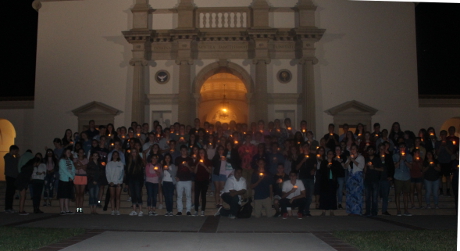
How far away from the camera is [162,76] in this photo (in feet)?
73.2

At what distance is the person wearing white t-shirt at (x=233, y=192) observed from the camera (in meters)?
12.7

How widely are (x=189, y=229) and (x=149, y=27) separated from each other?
46.5ft

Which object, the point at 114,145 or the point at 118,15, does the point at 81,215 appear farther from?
the point at 118,15

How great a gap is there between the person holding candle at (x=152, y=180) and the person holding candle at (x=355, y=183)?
17.7ft

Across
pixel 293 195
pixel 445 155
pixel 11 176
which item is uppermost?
pixel 445 155

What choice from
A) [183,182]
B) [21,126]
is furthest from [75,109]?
[183,182]

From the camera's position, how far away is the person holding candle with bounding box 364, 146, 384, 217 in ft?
43.3

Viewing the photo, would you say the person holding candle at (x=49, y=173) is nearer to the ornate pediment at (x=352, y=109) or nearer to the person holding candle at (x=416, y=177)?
the person holding candle at (x=416, y=177)

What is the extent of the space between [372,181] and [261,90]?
9.20 meters

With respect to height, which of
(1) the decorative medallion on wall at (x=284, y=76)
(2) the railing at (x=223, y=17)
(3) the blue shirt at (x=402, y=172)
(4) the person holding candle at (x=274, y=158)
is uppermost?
(2) the railing at (x=223, y=17)

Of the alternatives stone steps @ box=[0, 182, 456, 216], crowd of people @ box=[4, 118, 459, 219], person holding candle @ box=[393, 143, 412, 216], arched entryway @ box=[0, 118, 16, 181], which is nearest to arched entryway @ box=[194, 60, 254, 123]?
arched entryway @ box=[0, 118, 16, 181]

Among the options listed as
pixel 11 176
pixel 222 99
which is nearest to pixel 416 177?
pixel 11 176

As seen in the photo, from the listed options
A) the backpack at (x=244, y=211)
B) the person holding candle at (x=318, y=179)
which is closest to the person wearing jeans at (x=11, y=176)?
the backpack at (x=244, y=211)

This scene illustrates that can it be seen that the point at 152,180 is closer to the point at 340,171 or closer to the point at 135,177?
the point at 135,177
